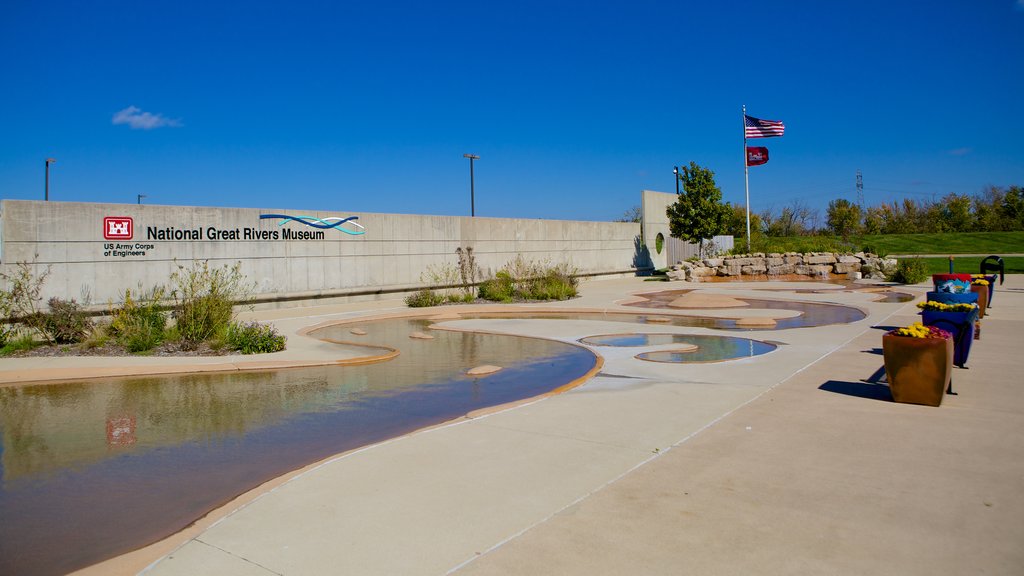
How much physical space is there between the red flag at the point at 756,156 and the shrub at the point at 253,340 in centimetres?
3035

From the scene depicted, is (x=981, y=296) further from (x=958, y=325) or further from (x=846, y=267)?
(x=846, y=267)

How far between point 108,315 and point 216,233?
409cm

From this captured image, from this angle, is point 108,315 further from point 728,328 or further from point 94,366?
point 728,328

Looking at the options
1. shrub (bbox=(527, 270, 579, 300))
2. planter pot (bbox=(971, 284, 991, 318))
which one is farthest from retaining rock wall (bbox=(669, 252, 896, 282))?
planter pot (bbox=(971, 284, 991, 318))

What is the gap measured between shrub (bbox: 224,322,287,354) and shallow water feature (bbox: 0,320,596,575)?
5.16 ft

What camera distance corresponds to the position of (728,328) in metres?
15.3

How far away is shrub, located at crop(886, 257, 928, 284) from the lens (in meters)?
27.7

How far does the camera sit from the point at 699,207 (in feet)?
124

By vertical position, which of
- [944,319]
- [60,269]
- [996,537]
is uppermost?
[60,269]

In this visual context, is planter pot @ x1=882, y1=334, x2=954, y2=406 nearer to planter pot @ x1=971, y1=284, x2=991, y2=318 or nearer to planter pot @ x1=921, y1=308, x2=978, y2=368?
planter pot @ x1=921, y1=308, x2=978, y2=368

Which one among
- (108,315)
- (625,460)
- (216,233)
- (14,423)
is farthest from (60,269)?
(625,460)

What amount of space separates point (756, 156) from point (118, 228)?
101 ft

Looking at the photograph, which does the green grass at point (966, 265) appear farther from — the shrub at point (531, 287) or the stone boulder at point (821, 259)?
the shrub at point (531, 287)

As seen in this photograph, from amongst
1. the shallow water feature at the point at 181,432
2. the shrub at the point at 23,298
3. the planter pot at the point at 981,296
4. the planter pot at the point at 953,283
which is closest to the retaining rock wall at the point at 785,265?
the planter pot at the point at 981,296
